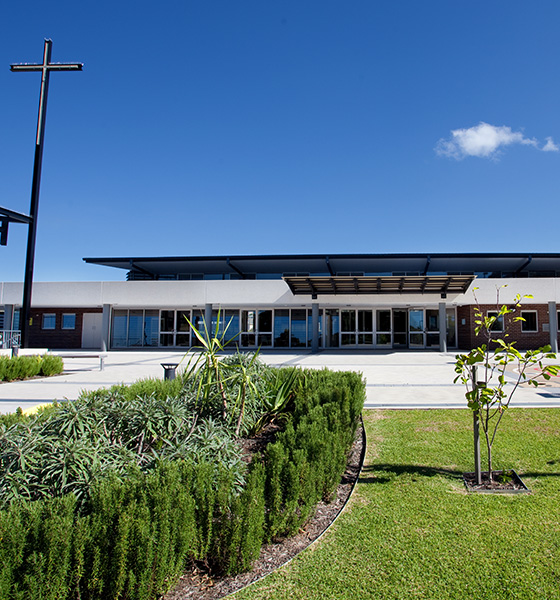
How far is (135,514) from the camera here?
8.13 feet

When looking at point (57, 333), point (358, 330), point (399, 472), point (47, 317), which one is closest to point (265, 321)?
point (358, 330)

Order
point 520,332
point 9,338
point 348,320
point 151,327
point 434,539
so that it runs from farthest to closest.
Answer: point 151,327 < point 348,320 < point 520,332 < point 9,338 < point 434,539

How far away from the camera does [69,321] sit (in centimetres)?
2814

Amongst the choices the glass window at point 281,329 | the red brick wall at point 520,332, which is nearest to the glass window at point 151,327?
the glass window at point 281,329

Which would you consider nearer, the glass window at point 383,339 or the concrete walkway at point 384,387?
the concrete walkway at point 384,387

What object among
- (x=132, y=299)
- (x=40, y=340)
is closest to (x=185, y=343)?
(x=132, y=299)

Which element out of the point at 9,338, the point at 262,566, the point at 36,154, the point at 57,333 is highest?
the point at 36,154

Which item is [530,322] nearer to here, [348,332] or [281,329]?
[348,332]

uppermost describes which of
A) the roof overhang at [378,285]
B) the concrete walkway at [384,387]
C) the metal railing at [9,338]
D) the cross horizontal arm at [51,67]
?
the cross horizontal arm at [51,67]

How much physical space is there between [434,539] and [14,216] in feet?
49.8

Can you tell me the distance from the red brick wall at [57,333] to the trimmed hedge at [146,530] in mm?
27725

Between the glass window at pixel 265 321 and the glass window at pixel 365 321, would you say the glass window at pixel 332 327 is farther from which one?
the glass window at pixel 265 321

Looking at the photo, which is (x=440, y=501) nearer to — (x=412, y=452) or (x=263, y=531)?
(x=412, y=452)

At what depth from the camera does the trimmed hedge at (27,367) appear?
42.6 feet
